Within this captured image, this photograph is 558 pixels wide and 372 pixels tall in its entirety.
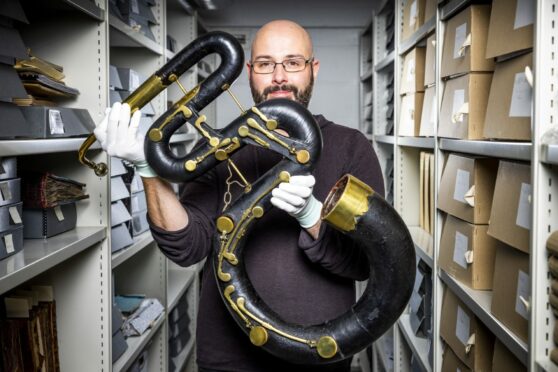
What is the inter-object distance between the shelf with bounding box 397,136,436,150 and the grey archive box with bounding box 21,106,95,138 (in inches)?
49.9

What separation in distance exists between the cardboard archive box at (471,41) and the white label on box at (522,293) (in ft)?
2.22

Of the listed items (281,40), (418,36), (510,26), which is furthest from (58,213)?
(418,36)

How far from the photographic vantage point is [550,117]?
1207 mm

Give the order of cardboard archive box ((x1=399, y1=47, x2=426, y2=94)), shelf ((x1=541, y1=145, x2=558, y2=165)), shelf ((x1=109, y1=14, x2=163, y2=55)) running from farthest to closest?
1. cardboard archive box ((x1=399, y1=47, x2=426, y2=94))
2. shelf ((x1=109, y1=14, x2=163, y2=55))
3. shelf ((x1=541, y1=145, x2=558, y2=165))

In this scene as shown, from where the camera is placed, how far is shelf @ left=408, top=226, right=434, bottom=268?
2334 millimetres

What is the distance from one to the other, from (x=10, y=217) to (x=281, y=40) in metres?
0.89

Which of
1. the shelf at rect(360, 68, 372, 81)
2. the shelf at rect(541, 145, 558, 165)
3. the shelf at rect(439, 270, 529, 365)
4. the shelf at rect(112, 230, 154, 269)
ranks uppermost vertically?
the shelf at rect(360, 68, 372, 81)

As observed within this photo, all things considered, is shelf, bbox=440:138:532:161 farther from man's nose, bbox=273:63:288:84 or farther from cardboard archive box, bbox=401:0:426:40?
cardboard archive box, bbox=401:0:426:40

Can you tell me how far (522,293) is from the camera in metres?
1.40

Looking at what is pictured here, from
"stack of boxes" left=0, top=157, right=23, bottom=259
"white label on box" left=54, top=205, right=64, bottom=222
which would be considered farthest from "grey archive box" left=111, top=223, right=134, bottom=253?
"stack of boxes" left=0, top=157, right=23, bottom=259

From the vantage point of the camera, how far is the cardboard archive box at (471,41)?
1.75 metres

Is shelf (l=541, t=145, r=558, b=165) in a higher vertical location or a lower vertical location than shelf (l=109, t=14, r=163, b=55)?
lower

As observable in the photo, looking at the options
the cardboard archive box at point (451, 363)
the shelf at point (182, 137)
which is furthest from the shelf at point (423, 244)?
the shelf at point (182, 137)

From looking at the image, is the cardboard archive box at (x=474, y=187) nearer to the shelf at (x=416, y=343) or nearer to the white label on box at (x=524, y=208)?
the white label on box at (x=524, y=208)
